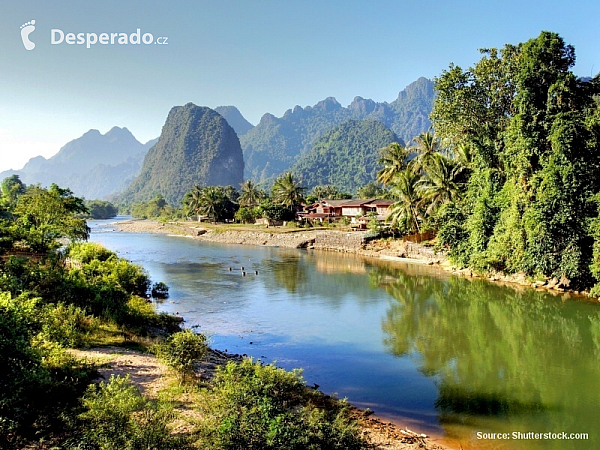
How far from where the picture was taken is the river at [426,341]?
12109 millimetres

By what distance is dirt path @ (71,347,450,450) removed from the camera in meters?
10.0

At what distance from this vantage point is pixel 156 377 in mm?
11555

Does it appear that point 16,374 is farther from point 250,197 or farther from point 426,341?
point 250,197

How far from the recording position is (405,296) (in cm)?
2792

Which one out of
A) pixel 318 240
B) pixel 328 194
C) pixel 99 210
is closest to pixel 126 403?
pixel 318 240

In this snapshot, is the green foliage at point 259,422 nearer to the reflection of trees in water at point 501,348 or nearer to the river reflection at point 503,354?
the river reflection at point 503,354

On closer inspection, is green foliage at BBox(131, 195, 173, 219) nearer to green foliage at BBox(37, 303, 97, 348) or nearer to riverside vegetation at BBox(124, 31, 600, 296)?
riverside vegetation at BBox(124, 31, 600, 296)

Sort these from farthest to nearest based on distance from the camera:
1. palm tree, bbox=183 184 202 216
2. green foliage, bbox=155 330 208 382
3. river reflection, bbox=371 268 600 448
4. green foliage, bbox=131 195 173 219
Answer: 1. green foliage, bbox=131 195 173 219
2. palm tree, bbox=183 184 202 216
3. river reflection, bbox=371 268 600 448
4. green foliage, bbox=155 330 208 382

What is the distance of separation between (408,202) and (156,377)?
37.4 m

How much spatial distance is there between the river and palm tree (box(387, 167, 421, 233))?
10591 millimetres

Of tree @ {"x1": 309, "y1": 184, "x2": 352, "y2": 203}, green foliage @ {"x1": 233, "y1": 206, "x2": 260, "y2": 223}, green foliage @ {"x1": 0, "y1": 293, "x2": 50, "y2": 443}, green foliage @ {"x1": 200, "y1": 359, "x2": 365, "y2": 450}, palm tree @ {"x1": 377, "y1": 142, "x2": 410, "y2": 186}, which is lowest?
green foliage @ {"x1": 200, "y1": 359, "x2": 365, "y2": 450}

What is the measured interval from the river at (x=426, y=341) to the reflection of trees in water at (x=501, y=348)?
55 millimetres

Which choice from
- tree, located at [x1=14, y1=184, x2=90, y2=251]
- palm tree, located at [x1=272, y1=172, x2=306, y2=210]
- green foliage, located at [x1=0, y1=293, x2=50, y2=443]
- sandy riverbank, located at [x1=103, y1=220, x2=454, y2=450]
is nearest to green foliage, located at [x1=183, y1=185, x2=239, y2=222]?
sandy riverbank, located at [x1=103, y1=220, x2=454, y2=450]

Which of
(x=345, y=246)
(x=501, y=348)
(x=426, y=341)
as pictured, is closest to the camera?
(x=501, y=348)
